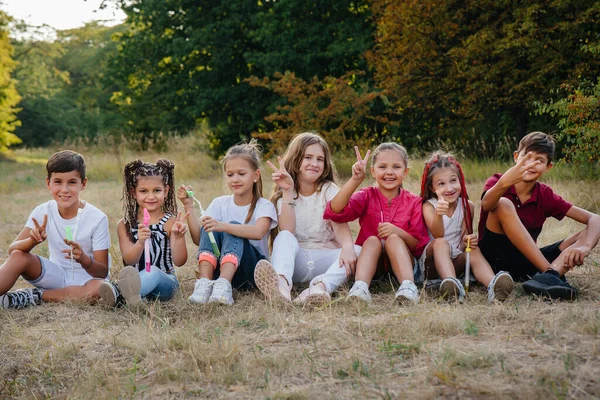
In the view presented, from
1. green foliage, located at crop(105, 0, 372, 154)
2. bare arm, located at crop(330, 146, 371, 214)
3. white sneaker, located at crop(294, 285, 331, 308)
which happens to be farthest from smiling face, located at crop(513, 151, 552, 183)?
green foliage, located at crop(105, 0, 372, 154)

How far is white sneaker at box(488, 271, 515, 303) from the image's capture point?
4.04m

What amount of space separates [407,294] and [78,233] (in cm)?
231

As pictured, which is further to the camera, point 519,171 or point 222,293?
point 222,293

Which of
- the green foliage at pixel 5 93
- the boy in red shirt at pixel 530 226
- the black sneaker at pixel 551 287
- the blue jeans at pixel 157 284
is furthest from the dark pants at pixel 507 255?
the green foliage at pixel 5 93

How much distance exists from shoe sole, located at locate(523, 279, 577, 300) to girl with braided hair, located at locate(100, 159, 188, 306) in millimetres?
2290

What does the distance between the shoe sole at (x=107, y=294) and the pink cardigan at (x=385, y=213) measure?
155 cm

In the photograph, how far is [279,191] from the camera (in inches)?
199

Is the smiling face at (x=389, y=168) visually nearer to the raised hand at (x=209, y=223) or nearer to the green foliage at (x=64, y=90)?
the raised hand at (x=209, y=223)

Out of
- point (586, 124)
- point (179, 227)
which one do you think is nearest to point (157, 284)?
point (179, 227)

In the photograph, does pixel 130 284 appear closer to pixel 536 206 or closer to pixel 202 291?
pixel 202 291

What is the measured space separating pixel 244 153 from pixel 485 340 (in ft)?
7.71

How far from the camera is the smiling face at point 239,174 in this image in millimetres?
4828

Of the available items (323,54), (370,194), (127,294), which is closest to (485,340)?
(370,194)

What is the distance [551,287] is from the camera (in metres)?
4.05
